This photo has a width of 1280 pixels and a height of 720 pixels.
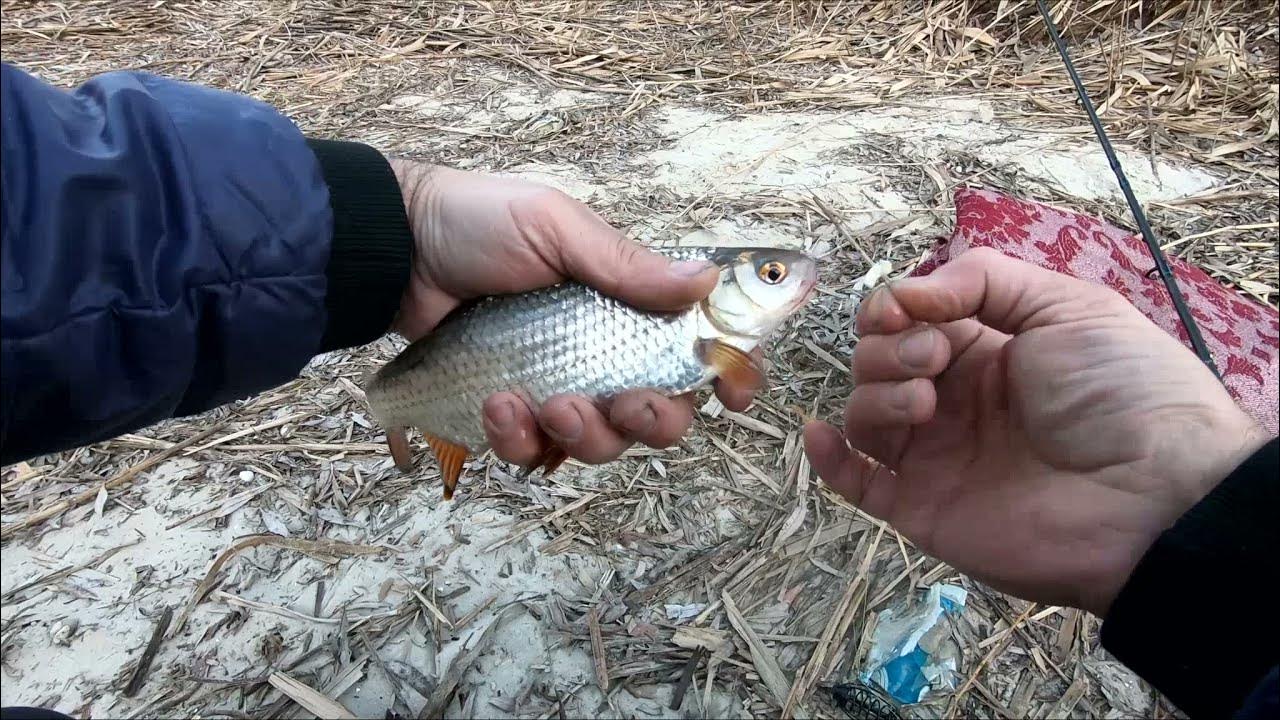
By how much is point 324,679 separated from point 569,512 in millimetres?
892

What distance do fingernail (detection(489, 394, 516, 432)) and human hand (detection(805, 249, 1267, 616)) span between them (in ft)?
2.39

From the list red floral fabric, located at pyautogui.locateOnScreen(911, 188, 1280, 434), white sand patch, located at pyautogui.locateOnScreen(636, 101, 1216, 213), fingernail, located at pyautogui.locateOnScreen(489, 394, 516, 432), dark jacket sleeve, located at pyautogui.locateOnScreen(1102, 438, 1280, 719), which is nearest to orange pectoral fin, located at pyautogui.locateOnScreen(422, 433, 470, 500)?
fingernail, located at pyautogui.locateOnScreen(489, 394, 516, 432)

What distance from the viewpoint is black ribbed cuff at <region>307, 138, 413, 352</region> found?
6.26ft

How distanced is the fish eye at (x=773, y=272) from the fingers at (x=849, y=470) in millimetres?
368

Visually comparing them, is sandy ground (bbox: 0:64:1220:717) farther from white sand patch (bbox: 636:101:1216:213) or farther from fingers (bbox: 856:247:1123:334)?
white sand patch (bbox: 636:101:1216:213)

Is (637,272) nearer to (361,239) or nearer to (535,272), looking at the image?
(535,272)

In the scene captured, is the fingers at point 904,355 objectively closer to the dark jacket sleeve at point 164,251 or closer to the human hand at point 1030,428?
the human hand at point 1030,428

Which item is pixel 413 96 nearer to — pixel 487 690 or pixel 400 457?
pixel 400 457

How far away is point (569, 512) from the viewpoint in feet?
9.14

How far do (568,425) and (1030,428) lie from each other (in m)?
1.02

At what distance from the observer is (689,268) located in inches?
73.6

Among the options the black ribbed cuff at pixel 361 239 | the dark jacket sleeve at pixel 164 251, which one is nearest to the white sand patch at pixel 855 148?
the black ribbed cuff at pixel 361 239

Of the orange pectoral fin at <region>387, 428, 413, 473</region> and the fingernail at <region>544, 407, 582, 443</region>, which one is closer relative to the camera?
the fingernail at <region>544, 407, 582, 443</region>

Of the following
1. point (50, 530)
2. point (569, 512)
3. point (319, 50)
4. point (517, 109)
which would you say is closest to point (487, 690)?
point (569, 512)
